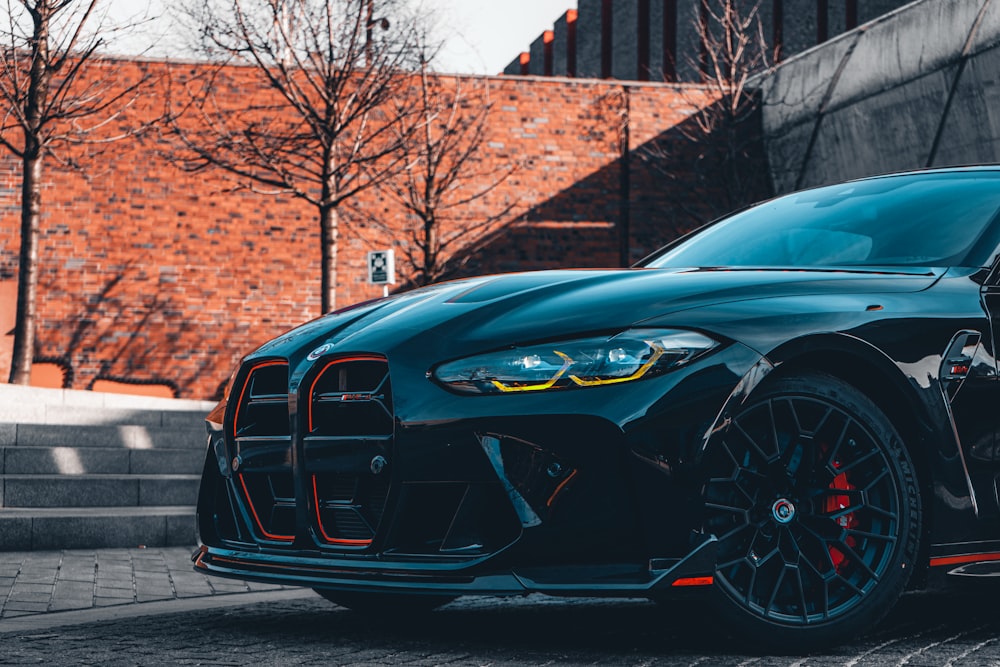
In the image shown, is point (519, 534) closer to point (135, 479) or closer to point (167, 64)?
point (135, 479)

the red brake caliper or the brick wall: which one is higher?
the brick wall

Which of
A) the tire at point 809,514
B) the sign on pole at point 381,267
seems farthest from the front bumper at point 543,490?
the sign on pole at point 381,267

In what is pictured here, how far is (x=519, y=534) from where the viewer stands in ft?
10.4

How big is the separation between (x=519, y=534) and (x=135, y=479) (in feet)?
19.6

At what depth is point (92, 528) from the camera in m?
7.55

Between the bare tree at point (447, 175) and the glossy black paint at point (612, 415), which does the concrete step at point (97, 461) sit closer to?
the glossy black paint at point (612, 415)

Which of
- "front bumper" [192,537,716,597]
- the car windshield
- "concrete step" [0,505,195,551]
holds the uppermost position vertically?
the car windshield

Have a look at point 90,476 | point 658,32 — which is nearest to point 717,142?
point 658,32

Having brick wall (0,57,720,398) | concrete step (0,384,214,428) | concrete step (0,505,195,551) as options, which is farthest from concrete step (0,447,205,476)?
brick wall (0,57,720,398)

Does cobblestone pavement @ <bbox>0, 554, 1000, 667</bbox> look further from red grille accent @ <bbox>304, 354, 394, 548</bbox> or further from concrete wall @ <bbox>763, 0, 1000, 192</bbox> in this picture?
concrete wall @ <bbox>763, 0, 1000, 192</bbox>

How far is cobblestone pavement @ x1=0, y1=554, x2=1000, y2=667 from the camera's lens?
3342mm

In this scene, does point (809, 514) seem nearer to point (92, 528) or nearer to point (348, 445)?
point (348, 445)

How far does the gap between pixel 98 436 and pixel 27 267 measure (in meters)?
5.57

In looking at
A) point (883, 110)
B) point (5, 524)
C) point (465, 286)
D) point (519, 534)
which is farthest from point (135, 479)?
point (883, 110)
